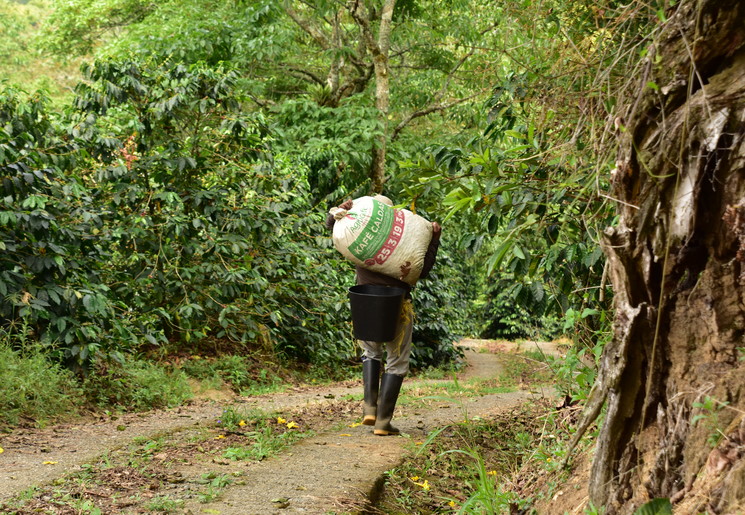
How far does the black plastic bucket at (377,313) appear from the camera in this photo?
202 inches

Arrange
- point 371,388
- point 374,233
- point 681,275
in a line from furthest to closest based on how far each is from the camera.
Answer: point 371,388 < point 374,233 < point 681,275

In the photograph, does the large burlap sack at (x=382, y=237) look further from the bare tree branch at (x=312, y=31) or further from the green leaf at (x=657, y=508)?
the bare tree branch at (x=312, y=31)

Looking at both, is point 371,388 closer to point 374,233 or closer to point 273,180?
point 374,233

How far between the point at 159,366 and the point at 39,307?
2262 mm

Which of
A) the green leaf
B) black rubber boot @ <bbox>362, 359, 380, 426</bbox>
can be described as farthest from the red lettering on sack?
the green leaf

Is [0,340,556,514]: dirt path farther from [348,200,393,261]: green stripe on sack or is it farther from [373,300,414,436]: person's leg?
[348,200,393,261]: green stripe on sack

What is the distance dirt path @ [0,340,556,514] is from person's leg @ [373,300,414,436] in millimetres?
140

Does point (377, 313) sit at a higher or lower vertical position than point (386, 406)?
higher

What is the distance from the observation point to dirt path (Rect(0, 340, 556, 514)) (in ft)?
11.7

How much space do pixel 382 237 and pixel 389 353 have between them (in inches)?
37.7

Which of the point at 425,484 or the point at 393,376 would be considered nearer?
the point at 425,484

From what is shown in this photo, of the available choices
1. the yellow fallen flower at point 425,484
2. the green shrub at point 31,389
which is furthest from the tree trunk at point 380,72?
the yellow fallen flower at point 425,484

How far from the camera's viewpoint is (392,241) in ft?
16.9

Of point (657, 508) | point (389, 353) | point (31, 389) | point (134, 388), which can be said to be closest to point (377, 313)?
point (389, 353)
